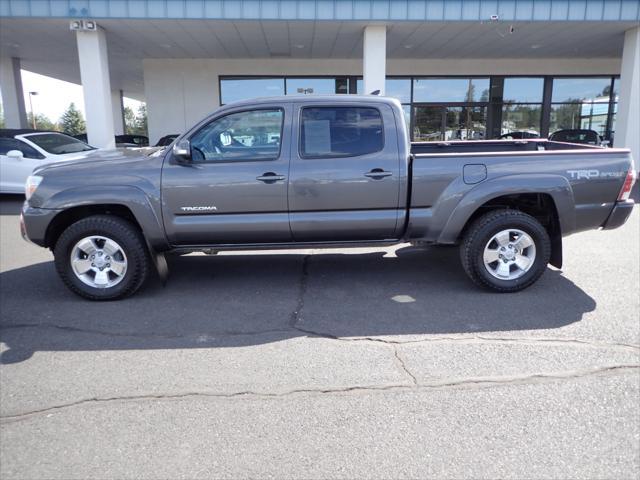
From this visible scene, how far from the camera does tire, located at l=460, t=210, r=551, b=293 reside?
502 centimetres

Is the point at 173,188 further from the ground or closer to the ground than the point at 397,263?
further from the ground

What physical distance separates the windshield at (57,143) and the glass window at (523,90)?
51.4ft

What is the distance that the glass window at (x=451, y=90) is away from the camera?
19.5 meters

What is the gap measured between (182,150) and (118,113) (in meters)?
28.7

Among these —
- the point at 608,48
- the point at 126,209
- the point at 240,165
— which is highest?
the point at 608,48

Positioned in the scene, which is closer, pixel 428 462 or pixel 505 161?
pixel 428 462

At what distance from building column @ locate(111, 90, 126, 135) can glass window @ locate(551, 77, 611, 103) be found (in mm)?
22427

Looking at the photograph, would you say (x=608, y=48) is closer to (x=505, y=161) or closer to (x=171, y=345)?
(x=505, y=161)

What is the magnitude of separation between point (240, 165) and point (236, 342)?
1776mm

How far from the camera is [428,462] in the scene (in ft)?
8.52

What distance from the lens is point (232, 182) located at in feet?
15.9

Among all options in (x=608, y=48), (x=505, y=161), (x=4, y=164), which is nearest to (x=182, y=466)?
(x=505, y=161)

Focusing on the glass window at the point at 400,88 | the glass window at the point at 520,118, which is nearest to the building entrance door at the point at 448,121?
the glass window at the point at 400,88

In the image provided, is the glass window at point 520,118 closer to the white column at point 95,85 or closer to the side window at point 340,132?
the white column at point 95,85
